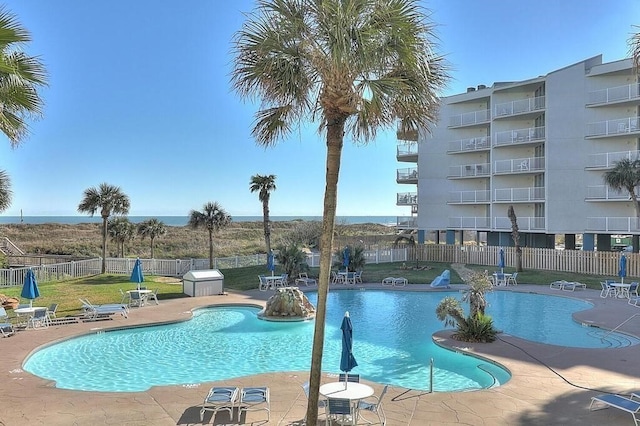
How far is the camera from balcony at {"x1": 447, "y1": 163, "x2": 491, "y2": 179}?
39.9 meters

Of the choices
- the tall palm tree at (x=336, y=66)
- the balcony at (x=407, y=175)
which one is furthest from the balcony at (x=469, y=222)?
the tall palm tree at (x=336, y=66)

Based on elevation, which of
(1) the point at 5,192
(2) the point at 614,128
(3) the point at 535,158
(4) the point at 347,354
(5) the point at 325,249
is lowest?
(4) the point at 347,354

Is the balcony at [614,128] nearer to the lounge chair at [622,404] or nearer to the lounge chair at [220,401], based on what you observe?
the lounge chair at [622,404]

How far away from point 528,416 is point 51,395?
28.8 ft

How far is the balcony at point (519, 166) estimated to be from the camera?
36.1 m

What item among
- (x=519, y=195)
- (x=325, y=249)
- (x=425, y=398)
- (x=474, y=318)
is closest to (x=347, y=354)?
(x=425, y=398)

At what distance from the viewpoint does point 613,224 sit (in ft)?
103

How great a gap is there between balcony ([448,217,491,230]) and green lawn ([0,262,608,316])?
797cm

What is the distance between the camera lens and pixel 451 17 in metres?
6.86

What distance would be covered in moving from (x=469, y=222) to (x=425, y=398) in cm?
3358

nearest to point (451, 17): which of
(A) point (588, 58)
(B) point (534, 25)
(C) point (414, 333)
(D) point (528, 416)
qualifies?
(D) point (528, 416)

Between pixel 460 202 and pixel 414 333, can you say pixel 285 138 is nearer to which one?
pixel 414 333

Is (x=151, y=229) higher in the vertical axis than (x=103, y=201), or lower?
lower

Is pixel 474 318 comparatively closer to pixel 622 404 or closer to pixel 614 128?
pixel 622 404
